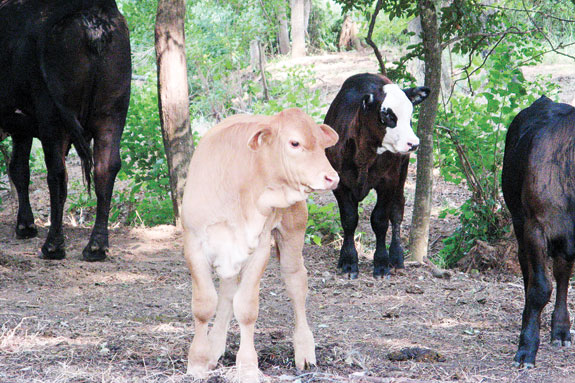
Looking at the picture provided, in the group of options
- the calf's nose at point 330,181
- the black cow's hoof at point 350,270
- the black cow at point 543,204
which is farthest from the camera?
the black cow's hoof at point 350,270

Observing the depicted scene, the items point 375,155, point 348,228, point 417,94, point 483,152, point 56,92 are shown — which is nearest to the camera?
point 56,92

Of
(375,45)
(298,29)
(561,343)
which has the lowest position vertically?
(561,343)

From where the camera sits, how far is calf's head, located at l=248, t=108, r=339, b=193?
12.4 feet

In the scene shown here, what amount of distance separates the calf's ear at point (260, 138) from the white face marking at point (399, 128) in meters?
3.18

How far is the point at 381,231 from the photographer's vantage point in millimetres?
7598

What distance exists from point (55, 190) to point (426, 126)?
3745mm

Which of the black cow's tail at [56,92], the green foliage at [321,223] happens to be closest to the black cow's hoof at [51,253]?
the black cow's tail at [56,92]

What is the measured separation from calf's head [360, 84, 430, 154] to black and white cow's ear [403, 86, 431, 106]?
0.10 meters

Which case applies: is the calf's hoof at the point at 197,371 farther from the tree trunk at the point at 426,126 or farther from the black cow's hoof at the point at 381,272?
the tree trunk at the point at 426,126

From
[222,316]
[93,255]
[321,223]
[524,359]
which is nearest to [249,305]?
[222,316]

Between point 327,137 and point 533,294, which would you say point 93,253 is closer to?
point 327,137

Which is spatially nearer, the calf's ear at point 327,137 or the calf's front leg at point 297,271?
the calf's ear at point 327,137

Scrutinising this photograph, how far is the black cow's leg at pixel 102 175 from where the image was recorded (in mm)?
7055

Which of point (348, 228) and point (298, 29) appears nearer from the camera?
point (348, 228)
